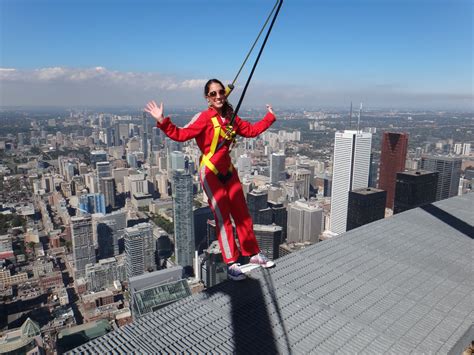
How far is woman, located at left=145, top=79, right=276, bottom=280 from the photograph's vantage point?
5.94ft

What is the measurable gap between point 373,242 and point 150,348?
2035mm

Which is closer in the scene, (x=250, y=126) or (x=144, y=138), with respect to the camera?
(x=250, y=126)

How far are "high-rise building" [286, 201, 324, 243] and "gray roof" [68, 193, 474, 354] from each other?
49.9 feet

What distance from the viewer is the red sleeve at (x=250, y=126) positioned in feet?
6.30

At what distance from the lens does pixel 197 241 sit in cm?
1731

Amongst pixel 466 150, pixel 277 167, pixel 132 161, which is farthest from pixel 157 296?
pixel 466 150

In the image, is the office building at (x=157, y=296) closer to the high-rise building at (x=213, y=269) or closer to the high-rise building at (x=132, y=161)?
the high-rise building at (x=213, y=269)

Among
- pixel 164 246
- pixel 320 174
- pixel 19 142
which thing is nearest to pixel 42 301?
pixel 164 246

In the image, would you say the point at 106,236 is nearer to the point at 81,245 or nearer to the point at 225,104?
the point at 81,245

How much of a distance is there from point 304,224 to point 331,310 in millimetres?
16456

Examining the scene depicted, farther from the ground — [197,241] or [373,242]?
[373,242]

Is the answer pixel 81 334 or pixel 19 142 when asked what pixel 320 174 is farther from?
pixel 19 142

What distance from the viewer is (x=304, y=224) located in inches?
708

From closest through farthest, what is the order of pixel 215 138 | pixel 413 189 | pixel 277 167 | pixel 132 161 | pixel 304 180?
pixel 215 138 → pixel 413 189 → pixel 304 180 → pixel 277 167 → pixel 132 161
